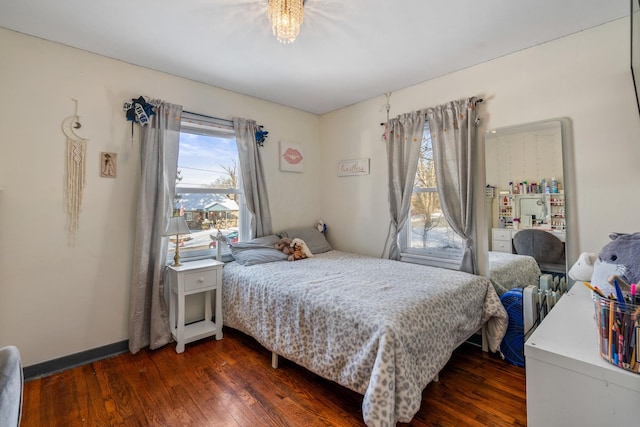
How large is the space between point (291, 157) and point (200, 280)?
1.81 meters

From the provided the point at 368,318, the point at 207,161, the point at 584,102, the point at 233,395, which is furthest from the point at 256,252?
the point at 584,102

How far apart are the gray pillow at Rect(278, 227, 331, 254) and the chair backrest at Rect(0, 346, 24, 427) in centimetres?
243

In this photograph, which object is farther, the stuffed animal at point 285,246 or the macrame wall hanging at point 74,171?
the stuffed animal at point 285,246

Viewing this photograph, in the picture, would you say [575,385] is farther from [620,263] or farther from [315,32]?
[315,32]

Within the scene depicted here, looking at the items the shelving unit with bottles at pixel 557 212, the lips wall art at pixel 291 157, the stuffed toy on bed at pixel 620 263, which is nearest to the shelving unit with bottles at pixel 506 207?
the shelving unit with bottles at pixel 557 212

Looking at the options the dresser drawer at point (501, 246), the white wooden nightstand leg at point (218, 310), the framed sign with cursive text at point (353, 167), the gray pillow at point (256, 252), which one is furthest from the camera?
the framed sign with cursive text at point (353, 167)

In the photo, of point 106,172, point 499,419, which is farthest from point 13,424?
point 499,419

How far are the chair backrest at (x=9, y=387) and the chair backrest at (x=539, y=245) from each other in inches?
114

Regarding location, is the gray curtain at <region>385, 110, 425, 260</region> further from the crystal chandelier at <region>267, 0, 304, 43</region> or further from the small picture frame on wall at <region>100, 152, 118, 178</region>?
the small picture frame on wall at <region>100, 152, 118, 178</region>

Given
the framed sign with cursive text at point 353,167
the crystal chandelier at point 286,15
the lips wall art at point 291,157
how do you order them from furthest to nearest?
the lips wall art at point 291,157
the framed sign with cursive text at point 353,167
the crystal chandelier at point 286,15

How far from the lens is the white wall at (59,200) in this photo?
194 centimetres

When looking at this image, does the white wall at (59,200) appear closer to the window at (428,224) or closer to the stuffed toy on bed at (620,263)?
the window at (428,224)

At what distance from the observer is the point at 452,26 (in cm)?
189

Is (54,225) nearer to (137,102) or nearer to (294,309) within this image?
(137,102)
